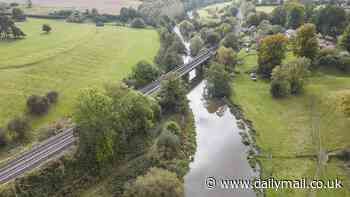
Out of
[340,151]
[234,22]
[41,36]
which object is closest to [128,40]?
[41,36]

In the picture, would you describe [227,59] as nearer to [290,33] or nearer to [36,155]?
[290,33]

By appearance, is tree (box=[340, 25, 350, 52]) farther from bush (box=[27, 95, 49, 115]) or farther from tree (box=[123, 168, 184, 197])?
bush (box=[27, 95, 49, 115])

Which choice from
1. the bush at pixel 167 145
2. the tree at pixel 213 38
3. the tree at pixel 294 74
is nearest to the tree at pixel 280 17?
the tree at pixel 213 38

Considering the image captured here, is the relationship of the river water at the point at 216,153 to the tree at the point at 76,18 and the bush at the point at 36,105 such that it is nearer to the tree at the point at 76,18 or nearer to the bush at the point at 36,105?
the bush at the point at 36,105

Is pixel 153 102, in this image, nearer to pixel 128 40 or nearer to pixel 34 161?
pixel 34 161

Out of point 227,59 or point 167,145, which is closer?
point 167,145

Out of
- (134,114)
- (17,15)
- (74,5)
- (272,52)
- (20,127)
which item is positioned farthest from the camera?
(74,5)

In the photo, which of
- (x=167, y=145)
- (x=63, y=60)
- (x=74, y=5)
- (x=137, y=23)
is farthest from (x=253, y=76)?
(x=74, y=5)
